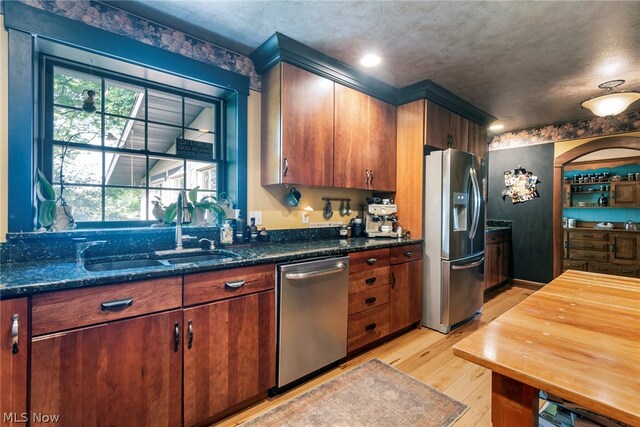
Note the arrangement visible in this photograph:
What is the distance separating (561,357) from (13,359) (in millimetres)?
1847

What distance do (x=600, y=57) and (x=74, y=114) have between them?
3969 millimetres

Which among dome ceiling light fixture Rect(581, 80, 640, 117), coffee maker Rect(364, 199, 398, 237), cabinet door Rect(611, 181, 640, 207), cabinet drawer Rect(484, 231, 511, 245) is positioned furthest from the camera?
cabinet door Rect(611, 181, 640, 207)

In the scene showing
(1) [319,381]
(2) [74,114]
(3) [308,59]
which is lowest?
(1) [319,381]

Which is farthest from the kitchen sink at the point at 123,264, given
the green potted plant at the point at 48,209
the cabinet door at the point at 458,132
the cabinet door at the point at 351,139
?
the cabinet door at the point at 458,132

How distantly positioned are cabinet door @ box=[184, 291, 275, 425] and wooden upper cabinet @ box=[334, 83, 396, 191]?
53.6 inches

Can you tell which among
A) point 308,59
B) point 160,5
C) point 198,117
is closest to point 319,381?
point 198,117

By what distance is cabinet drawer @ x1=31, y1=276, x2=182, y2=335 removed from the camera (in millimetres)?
1152

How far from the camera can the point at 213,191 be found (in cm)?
243

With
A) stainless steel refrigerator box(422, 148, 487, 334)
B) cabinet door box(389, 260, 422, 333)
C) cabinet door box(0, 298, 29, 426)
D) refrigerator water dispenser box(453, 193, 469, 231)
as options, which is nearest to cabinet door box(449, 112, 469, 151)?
stainless steel refrigerator box(422, 148, 487, 334)

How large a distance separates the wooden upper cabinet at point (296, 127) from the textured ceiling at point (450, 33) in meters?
0.27

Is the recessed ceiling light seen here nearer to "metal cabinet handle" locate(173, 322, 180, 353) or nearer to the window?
the window

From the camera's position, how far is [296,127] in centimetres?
231

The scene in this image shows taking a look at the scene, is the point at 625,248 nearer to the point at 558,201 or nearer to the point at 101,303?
the point at 558,201

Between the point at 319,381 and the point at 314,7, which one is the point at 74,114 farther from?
the point at 319,381
